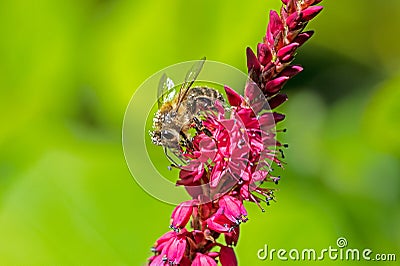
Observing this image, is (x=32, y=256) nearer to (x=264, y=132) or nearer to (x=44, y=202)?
(x=44, y=202)

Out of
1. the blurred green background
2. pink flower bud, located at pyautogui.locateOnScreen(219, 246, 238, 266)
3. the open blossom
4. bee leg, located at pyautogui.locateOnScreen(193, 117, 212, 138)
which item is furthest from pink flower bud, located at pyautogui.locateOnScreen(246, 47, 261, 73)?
the blurred green background

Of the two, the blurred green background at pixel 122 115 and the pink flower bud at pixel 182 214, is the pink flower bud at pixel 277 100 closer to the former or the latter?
the pink flower bud at pixel 182 214

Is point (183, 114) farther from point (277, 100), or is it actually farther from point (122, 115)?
point (122, 115)

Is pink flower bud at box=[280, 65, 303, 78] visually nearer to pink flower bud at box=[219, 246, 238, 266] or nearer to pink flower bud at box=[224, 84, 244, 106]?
pink flower bud at box=[224, 84, 244, 106]

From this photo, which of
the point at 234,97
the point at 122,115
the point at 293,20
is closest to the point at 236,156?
the point at 234,97

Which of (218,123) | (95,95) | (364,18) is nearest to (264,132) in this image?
(218,123)

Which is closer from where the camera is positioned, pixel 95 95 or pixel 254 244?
pixel 254 244

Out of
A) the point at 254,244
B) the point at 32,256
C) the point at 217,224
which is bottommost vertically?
the point at 217,224
